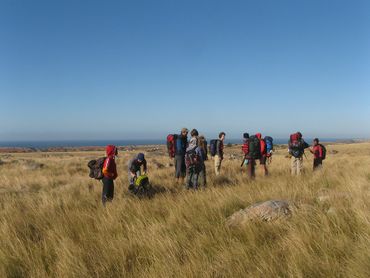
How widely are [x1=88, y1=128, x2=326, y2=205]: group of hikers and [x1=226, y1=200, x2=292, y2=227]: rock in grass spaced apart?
12.1 ft

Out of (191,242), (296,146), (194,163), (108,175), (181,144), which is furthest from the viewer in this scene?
(296,146)

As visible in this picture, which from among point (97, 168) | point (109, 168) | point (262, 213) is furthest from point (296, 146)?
point (262, 213)

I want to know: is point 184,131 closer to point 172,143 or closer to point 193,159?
point 172,143

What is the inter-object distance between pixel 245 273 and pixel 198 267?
52 cm

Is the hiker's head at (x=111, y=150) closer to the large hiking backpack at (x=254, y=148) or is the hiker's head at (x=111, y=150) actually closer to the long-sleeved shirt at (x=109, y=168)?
the long-sleeved shirt at (x=109, y=168)

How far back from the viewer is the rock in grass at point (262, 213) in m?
5.60

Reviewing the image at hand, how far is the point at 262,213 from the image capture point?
5.69 meters

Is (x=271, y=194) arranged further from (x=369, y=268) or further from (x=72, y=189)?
(x=72, y=189)

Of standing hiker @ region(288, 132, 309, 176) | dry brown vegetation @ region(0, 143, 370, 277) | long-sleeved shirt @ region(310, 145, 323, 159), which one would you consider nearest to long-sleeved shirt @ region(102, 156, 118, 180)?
dry brown vegetation @ region(0, 143, 370, 277)

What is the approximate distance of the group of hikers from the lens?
875 centimetres

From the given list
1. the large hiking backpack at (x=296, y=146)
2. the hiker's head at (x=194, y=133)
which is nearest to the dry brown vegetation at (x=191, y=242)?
the hiker's head at (x=194, y=133)

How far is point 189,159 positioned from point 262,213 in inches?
205

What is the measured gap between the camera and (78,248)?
16.5 feet

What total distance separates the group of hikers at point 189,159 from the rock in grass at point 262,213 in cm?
369
